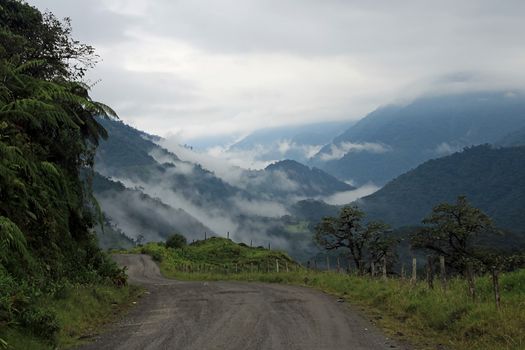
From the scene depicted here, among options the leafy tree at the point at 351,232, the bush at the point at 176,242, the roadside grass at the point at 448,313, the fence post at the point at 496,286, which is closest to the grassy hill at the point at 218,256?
the bush at the point at 176,242

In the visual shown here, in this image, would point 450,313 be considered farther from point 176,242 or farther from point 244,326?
point 176,242

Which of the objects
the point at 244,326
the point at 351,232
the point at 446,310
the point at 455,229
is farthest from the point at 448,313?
the point at 351,232

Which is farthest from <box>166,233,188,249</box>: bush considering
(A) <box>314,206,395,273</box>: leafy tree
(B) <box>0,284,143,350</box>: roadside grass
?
(B) <box>0,284,143,350</box>: roadside grass

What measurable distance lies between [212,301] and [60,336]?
9157mm

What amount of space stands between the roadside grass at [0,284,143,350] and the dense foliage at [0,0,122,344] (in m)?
0.37

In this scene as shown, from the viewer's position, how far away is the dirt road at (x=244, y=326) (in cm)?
1225

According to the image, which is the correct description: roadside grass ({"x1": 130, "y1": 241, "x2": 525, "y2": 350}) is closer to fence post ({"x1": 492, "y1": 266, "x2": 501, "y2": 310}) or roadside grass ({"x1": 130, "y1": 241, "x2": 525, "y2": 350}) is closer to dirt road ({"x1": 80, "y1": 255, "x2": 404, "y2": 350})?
fence post ({"x1": 492, "y1": 266, "x2": 501, "y2": 310})

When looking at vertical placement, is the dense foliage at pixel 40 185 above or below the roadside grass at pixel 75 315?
above

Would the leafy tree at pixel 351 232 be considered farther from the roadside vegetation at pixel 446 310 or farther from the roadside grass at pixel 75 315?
the roadside grass at pixel 75 315

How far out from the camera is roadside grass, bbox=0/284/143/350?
1096cm

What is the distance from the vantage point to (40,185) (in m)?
15.8

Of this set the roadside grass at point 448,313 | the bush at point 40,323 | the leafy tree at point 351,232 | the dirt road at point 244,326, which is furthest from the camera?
the leafy tree at point 351,232

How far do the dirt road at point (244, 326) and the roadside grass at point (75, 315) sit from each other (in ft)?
2.08

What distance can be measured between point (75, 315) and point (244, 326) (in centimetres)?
528
